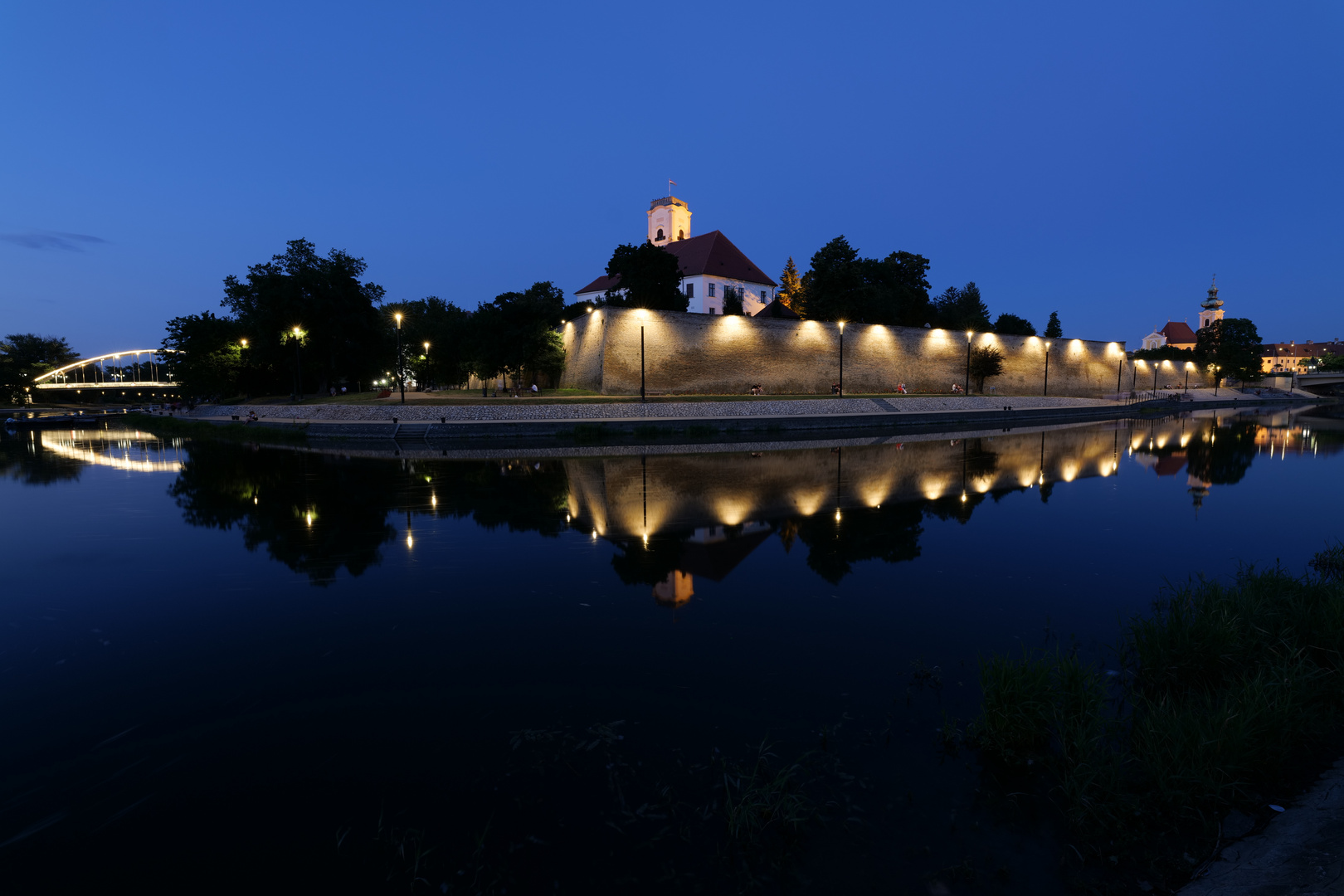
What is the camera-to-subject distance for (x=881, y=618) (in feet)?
19.2

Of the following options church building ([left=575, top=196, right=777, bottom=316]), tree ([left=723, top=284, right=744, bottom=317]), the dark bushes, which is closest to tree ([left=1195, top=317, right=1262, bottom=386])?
church building ([left=575, top=196, right=777, bottom=316])

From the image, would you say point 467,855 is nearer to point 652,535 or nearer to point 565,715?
point 565,715

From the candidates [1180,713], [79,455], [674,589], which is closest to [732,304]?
[79,455]

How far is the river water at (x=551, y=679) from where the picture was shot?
2986mm

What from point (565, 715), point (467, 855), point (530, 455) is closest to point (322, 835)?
point (467, 855)

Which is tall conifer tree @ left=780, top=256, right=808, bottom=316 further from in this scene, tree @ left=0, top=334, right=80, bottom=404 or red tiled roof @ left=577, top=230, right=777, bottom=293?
tree @ left=0, top=334, right=80, bottom=404

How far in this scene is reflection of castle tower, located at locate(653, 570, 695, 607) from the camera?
21.1ft

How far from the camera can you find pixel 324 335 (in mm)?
40312

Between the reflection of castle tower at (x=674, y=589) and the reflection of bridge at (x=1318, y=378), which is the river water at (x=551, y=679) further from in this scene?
the reflection of bridge at (x=1318, y=378)

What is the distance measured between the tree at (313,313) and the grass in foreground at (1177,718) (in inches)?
1788

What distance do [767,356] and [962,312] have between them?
3482 centimetres

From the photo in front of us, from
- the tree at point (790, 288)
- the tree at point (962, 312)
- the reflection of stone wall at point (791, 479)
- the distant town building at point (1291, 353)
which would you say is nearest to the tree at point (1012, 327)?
the tree at point (962, 312)

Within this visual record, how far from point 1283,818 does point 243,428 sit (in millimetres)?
37364

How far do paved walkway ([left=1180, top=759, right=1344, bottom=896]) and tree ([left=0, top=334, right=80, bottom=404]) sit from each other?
99.0 meters
